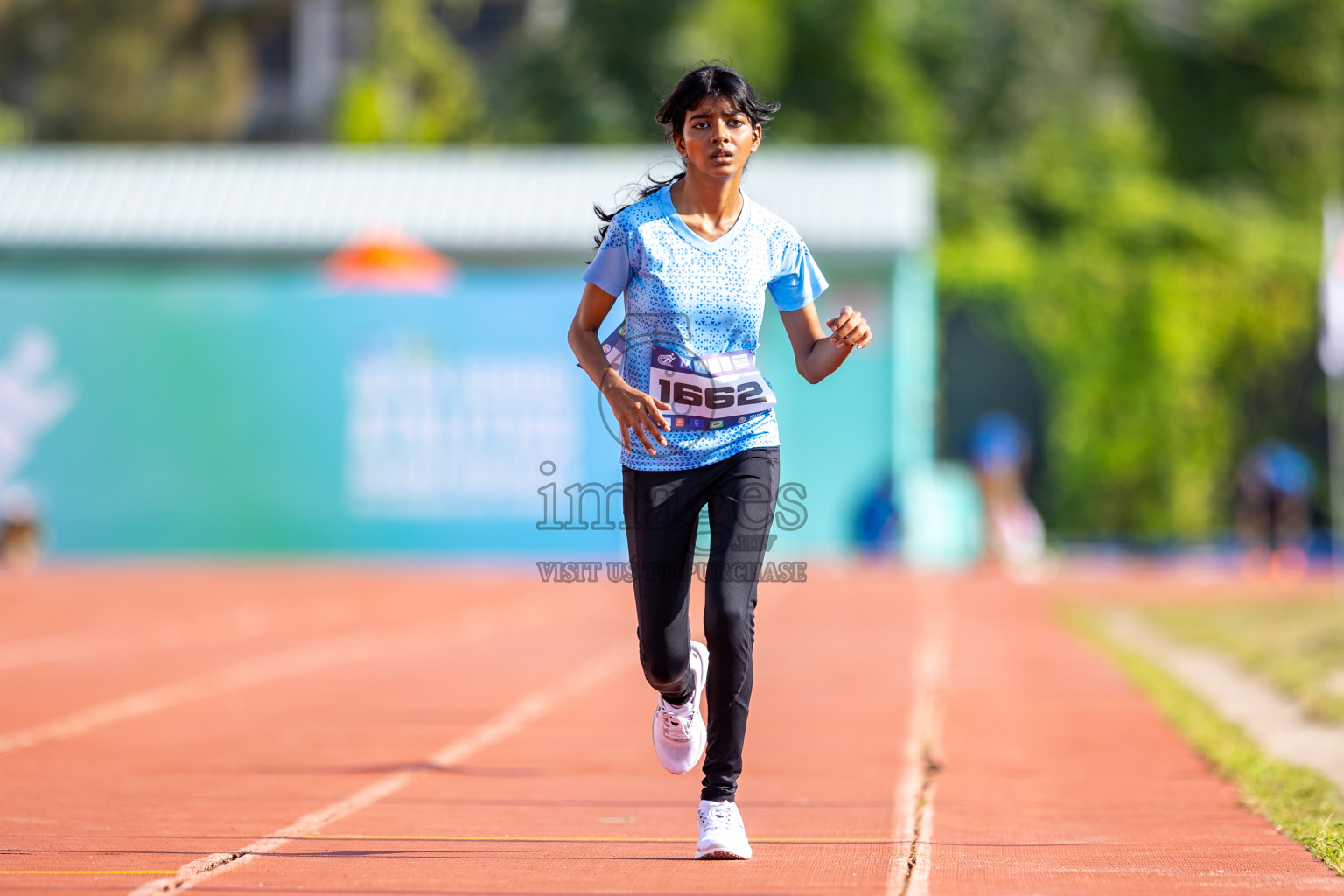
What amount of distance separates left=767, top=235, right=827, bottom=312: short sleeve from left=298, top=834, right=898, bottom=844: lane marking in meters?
1.56

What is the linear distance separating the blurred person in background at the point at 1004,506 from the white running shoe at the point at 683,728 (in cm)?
1667

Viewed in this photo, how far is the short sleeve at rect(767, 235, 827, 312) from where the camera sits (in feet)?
18.4

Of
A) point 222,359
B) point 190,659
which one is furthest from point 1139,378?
point 190,659

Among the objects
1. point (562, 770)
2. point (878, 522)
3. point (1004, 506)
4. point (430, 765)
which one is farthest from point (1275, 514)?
point (430, 765)

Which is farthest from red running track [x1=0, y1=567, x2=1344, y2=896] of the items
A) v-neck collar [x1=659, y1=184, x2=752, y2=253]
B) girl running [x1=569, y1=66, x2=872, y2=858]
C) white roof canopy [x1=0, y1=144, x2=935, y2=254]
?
white roof canopy [x1=0, y1=144, x2=935, y2=254]

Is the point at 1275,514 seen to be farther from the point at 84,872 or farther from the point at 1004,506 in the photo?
the point at 84,872

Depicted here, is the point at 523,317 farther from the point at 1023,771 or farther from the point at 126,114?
the point at 126,114

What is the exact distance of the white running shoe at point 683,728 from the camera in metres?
5.61

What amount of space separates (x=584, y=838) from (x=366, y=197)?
→ 2173cm

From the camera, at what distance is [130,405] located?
23953 millimetres

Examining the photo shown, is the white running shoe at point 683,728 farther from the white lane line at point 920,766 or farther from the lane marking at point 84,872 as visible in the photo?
the lane marking at point 84,872

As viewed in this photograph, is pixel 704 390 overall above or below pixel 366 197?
below

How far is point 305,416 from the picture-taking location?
2386 centimetres

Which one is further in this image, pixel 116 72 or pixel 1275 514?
pixel 116 72
